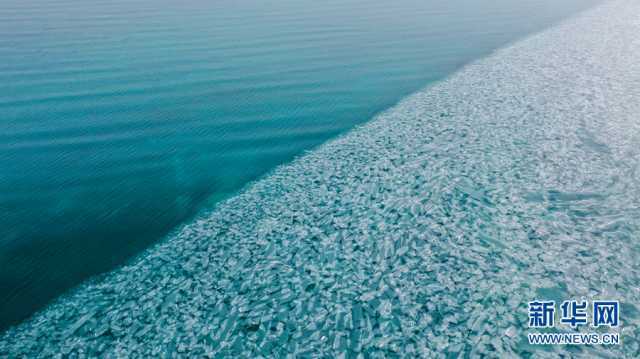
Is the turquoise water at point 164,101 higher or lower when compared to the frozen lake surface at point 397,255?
higher

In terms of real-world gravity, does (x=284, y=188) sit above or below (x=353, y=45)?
below

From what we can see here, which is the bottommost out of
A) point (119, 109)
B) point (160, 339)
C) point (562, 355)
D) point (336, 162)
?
point (562, 355)

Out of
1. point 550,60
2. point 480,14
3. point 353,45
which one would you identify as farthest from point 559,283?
point 480,14

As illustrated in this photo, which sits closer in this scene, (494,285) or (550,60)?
(494,285)

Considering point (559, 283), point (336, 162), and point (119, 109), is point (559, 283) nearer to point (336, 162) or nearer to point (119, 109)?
point (336, 162)

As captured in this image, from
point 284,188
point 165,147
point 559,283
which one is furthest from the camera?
point 165,147

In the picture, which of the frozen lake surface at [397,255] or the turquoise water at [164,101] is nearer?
the frozen lake surface at [397,255]
